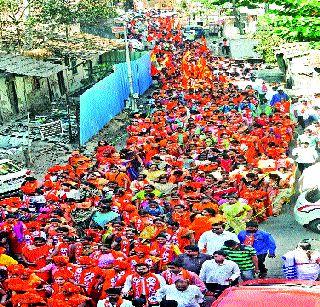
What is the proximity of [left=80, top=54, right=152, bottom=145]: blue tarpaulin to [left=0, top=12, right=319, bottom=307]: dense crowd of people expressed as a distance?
2.80 m

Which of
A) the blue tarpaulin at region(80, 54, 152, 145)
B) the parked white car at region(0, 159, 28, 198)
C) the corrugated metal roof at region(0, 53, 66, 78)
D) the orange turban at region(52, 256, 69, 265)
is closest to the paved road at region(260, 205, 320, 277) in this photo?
the orange turban at region(52, 256, 69, 265)

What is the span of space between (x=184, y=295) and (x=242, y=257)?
1.62 meters

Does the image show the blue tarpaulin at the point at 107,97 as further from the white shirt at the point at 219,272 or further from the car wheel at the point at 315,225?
the white shirt at the point at 219,272

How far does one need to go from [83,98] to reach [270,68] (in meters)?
15.6

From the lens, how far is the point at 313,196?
14727 millimetres

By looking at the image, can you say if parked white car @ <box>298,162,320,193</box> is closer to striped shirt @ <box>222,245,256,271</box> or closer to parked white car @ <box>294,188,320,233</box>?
parked white car @ <box>294,188,320,233</box>

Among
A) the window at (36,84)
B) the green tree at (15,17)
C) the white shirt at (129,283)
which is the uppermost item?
the green tree at (15,17)

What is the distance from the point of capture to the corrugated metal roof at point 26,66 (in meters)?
26.6

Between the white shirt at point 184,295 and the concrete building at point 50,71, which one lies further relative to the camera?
the concrete building at point 50,71

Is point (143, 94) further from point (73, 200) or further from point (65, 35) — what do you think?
point (73, 200)

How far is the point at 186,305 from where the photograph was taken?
9.26 meters

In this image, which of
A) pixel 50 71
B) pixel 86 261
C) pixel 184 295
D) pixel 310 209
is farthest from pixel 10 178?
pixel 184 295

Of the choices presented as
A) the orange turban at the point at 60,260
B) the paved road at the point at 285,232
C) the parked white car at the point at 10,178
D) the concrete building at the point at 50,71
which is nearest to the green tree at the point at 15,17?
the concrete building at the point at 50,71

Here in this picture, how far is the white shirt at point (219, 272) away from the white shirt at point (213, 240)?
0.97m
